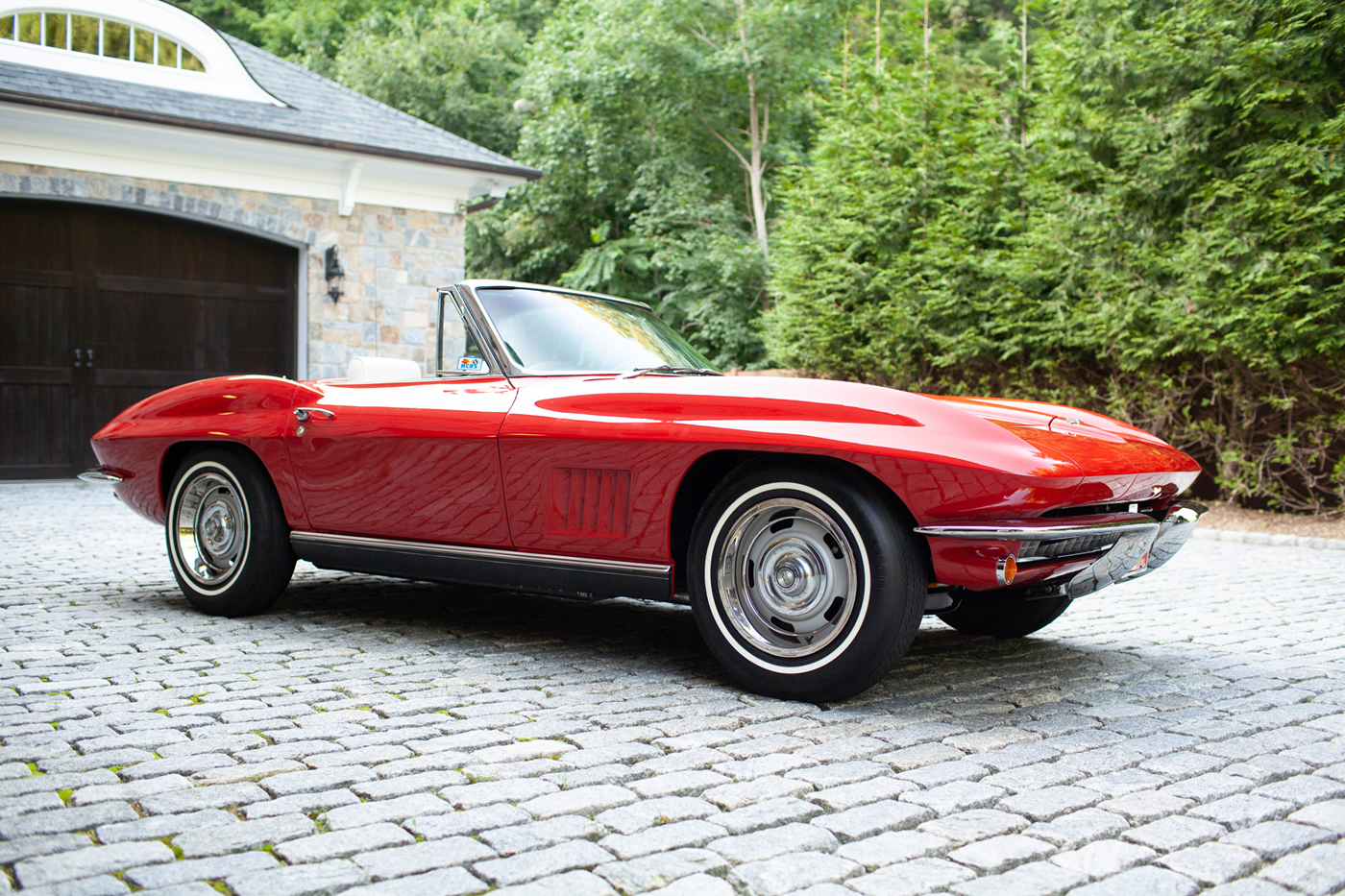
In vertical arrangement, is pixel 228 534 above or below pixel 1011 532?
below

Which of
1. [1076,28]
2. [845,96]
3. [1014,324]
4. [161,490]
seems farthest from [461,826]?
[845,96]

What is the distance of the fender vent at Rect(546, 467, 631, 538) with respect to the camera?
359 centimetres

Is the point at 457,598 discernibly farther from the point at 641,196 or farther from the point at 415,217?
the point at 641,196

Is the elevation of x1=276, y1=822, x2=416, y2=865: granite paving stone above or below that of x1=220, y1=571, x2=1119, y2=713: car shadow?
above

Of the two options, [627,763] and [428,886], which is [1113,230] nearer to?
[627,763]

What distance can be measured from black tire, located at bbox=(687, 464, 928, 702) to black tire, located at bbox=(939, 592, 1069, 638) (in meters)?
1.21

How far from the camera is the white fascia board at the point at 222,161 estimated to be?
1139cm

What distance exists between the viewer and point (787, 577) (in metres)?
3.35

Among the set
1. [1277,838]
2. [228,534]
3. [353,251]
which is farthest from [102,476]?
[353,251]

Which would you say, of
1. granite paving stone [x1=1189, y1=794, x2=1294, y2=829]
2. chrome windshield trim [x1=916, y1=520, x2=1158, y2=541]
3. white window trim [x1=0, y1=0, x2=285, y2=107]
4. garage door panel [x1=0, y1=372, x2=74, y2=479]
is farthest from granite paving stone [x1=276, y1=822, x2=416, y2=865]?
white window trim [x1=0, y1=0, x2=285, y2=107]

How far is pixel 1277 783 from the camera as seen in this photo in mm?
2717

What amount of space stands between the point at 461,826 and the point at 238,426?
2.95 meters

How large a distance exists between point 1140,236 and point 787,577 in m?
8.51

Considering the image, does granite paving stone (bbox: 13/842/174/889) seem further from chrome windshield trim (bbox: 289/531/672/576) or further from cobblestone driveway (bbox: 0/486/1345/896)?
chrome windshield trim (bbox: 289/531/672/576)
